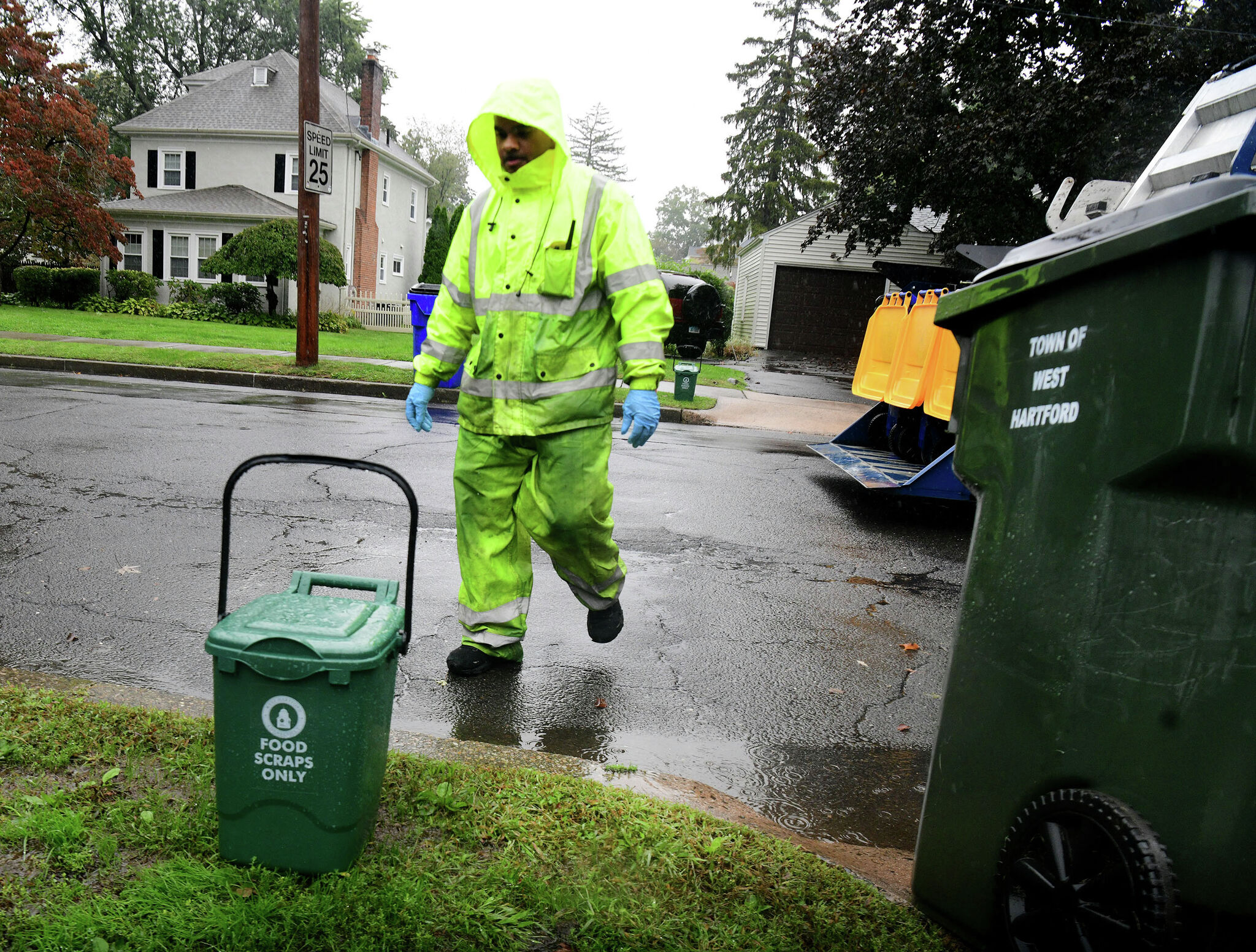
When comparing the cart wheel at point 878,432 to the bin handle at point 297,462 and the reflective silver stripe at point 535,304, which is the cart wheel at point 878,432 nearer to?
the reflective silver stripe at point 535,304

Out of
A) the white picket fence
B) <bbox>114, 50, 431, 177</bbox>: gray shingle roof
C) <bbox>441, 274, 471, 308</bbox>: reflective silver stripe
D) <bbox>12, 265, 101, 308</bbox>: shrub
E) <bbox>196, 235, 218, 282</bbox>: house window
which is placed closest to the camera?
<bbox>441, 274, 471, 308</bbox>: reflective silver stripe

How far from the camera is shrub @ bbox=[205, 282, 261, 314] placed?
26.8 meters

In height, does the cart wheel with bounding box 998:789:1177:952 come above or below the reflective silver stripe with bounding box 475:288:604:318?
below

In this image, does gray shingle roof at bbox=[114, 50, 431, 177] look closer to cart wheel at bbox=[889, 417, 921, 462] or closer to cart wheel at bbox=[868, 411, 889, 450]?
cart wheel at bbox=[868, 411, 889, 450]

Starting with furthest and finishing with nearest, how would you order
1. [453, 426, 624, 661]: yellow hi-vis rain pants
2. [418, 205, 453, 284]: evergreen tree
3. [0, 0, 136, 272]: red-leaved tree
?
[418, 205, 453, 284]: evergreen tree < [0, 0, 136, 272]: red-leaved tree < [453, 426, 624, 661]: yellow hi-vis rain pants

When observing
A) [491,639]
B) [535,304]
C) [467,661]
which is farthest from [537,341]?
[467,661]

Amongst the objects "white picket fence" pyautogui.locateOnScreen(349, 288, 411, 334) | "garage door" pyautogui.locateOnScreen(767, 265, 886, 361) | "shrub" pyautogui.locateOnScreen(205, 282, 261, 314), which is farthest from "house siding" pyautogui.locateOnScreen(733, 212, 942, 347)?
"shrub" pyautogui.locateOnScreen(205, 282, 261, 314)

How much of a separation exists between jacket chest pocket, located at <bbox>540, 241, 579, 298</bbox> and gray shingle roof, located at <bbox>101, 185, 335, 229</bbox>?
28082 mm

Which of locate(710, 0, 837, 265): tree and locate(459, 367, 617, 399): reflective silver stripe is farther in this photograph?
locate(710, 0, 837, 265): tree

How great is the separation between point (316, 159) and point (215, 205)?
20.5 meters

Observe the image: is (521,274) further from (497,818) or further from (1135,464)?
(1135,464)

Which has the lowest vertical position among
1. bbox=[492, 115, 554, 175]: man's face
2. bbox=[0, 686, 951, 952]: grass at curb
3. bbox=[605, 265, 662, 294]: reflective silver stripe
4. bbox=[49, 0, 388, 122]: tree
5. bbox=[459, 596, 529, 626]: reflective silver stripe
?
bbox=[0, 686, 951, 952]: grass at curb

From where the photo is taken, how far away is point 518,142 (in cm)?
304

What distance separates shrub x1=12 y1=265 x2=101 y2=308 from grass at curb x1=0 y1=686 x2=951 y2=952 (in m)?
28.6
